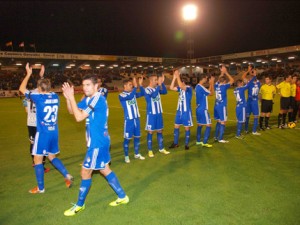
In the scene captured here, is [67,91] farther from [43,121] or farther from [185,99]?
[185,99]

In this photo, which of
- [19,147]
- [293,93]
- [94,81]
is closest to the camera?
[94,81]

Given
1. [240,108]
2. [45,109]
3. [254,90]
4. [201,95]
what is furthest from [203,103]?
[45,109]

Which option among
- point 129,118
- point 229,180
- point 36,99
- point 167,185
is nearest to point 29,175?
point 36,99

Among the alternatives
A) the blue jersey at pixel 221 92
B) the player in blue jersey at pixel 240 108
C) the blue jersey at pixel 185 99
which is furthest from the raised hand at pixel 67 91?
the player in blue jersey at pixel 240 108

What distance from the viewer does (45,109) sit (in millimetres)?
5160

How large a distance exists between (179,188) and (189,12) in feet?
44.3

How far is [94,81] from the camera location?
13.6 ft

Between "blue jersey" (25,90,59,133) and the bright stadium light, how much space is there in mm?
12957

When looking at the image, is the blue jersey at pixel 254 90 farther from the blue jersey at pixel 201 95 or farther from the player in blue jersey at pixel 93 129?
the player in blue jersey at pixel 93 129

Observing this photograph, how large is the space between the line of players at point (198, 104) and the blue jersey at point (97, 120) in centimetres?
253

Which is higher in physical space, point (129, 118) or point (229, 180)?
point (129, 118)

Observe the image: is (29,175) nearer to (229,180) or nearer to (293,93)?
(229,180)

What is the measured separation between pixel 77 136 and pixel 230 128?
21.5ft

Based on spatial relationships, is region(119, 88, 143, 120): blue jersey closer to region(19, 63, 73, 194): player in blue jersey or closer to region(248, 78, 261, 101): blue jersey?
region(19, 63, 73, 194): player in blue jersey
